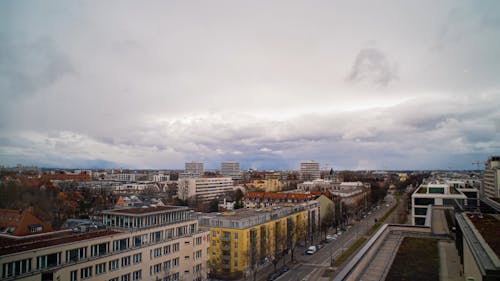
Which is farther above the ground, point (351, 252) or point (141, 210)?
point (141, 210)

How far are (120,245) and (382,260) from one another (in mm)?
11556

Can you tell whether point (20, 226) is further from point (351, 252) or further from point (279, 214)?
point (351, 252)

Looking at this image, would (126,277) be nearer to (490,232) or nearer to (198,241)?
(198,241)

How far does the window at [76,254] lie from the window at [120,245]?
1610mm

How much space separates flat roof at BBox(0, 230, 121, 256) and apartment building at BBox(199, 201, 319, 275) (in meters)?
8.79

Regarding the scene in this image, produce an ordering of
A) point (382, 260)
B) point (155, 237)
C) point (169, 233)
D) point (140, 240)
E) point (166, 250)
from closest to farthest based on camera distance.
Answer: point (382, 260) < point (140, 240) < point (155, 237) < point (166, 250) < point (169, 233)

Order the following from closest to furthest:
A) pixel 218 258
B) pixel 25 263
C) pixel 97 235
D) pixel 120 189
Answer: pixel 25 263 → pixel 97 235 → pixel 218 258 → pixel 120 189

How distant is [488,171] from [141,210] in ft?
173

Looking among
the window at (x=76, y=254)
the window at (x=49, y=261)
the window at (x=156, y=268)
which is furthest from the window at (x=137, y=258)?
the window at (x=49, y=261)

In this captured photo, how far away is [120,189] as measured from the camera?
193ft

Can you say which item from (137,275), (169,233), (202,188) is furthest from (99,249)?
(202,188)

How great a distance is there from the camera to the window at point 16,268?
10.4m

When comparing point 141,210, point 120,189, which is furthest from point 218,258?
point 120,189

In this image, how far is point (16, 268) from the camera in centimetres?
1078
